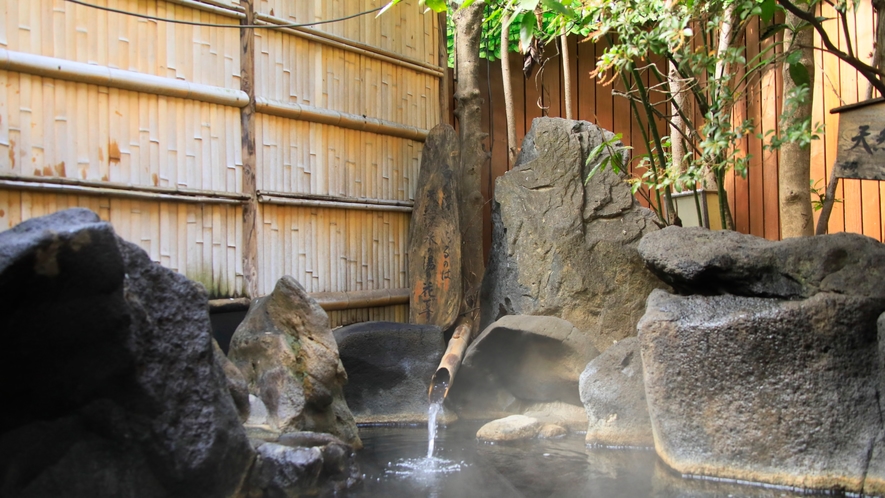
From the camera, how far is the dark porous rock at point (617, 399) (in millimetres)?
4578

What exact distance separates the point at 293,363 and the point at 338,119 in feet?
7.98

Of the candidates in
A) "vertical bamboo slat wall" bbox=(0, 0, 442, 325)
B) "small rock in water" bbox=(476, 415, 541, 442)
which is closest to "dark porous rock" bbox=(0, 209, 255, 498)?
"vertical bamboo slat wall" bbox=(0, 0, 442, 325)

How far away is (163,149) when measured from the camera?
4.95 metres

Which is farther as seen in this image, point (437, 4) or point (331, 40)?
point (331, 40)

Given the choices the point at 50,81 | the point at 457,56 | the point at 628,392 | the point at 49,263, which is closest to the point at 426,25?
the point at 457,56

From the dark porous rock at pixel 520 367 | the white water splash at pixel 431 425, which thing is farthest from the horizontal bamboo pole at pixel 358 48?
the white water splash at pixel 431 425

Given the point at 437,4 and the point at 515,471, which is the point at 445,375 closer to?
the point at 515,471

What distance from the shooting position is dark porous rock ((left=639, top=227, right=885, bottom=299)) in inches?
146

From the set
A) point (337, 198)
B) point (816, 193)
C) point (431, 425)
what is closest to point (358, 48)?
point (337, 198)

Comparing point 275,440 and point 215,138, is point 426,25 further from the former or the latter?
point 275,440

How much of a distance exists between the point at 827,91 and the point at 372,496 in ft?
16.8

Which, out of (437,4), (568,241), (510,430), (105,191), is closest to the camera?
(437,4)

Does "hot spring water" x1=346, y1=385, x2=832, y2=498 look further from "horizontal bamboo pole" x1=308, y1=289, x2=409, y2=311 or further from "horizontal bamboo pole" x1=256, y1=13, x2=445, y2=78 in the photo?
"horizontal bamboo pole" x1=256, y1=13, x2=445, y2=78

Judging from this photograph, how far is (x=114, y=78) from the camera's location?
464cm
